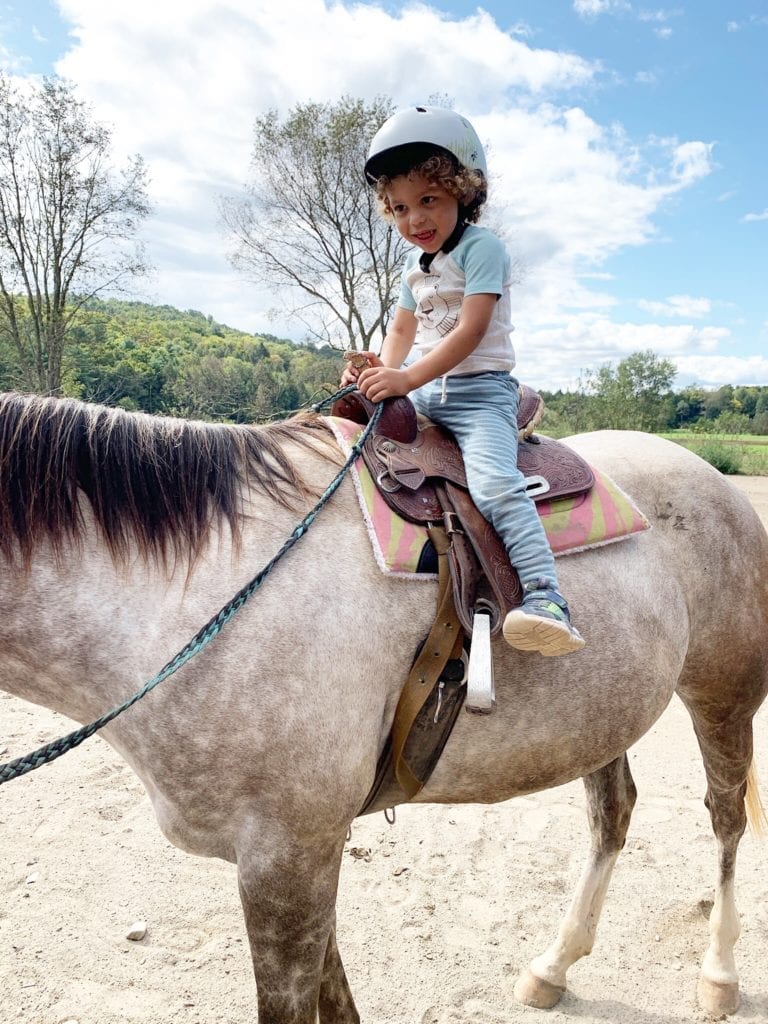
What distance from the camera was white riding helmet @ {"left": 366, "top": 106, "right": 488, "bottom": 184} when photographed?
185cm

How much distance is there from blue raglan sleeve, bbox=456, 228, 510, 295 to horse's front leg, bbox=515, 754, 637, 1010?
6.54ft

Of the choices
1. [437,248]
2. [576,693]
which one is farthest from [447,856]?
[437,248]

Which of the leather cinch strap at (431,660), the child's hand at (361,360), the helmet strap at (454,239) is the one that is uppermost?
the helmet strap at (454,239)

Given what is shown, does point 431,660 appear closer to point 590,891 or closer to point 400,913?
point 590,891

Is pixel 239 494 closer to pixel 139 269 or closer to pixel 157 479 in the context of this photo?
pixel 157 479

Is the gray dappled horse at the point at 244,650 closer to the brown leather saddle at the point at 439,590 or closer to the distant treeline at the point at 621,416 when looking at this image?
the brown leather saddle at the point at 439,590

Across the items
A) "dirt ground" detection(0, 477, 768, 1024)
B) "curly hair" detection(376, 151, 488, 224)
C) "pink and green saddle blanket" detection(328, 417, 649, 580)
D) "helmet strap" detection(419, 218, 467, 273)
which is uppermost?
"curly hair" detection(376, 151, 488, 224)

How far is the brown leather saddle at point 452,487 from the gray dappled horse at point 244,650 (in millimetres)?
117

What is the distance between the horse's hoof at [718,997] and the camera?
2.51 meters

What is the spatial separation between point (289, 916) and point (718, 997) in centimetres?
202

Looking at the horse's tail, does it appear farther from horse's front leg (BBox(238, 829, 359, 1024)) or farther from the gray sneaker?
horse's front leg (BBox(238, 829, 359, 1024))

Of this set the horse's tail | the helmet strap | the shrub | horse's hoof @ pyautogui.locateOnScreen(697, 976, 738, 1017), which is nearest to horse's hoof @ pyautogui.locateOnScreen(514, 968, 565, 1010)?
horse's hoof @ pyautogui.locateOnScreen(697, 976, 738, 1017)

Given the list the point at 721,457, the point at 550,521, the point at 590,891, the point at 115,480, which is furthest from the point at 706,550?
the point at 721,457

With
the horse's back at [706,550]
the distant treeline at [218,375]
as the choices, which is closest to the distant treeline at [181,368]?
the distant treeline at [218,375]
